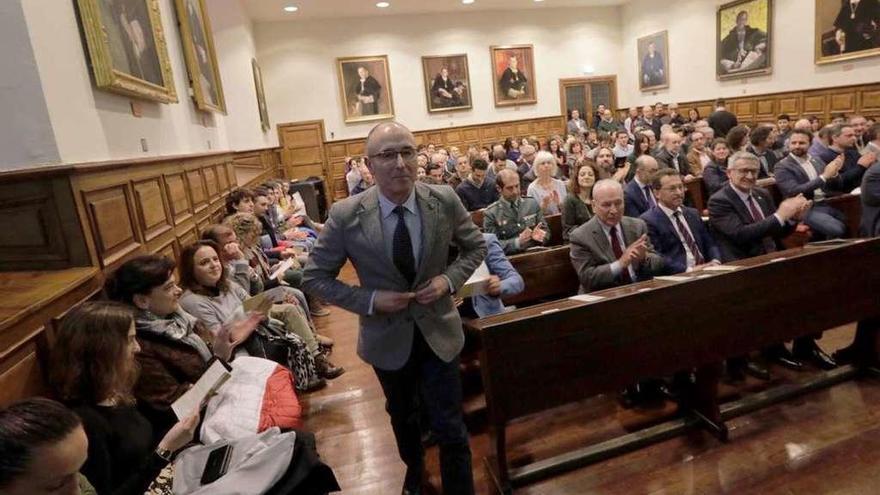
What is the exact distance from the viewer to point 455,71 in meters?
14.9

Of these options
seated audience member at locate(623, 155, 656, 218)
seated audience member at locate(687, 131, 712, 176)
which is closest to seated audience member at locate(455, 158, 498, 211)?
seated audience member at locate(623, 155, 656, 218)

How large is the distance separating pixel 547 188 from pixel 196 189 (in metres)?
3.40

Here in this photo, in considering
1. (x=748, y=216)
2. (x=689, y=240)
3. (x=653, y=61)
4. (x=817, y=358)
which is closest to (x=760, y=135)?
(x=748, y=216)

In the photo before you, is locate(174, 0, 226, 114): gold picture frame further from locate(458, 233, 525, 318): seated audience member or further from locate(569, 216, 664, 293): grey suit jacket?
locate(569, 216, 664, 293): grey suit jacket

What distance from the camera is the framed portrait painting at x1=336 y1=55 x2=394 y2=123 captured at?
14.1 meters

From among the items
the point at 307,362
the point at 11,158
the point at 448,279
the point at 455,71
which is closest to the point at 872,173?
the point at 448,279

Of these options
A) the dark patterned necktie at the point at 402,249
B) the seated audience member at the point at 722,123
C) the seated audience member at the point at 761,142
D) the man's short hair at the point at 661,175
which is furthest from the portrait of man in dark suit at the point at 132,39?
the seated audience member at the point at 722,123

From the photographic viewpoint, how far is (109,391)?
5.65ft

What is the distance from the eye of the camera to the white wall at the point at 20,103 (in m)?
2.04

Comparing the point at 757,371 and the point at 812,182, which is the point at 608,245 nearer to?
the point at 757,371

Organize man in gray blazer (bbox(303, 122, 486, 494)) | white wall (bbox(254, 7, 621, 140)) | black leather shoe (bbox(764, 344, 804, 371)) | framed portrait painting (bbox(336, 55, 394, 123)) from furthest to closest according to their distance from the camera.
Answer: framed portrait painting (bbox(336, 55, 394, 123))
white wall (bbox(254, 7, 621, 140))
black leather shoe (bbox(764, 344, 804, 371))
man in gray blazer (bbox(303, 122, 486, 494))

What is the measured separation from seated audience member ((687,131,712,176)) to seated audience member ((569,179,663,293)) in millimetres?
4154

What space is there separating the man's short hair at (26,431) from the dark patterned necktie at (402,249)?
113cm

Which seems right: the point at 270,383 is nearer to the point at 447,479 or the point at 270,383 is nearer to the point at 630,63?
the point at 447,479
